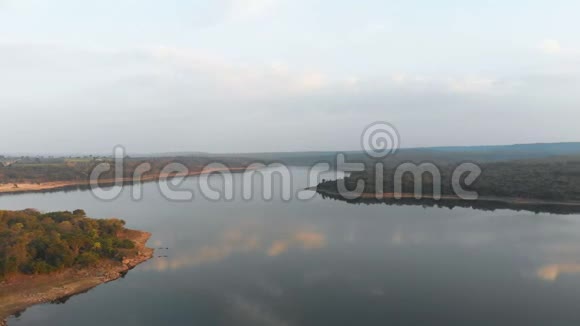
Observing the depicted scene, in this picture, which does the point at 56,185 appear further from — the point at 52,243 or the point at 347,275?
the point at 347,275

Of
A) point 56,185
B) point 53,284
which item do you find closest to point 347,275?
point 53,284

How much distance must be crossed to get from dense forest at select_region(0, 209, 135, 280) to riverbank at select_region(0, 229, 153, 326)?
538 millimetres

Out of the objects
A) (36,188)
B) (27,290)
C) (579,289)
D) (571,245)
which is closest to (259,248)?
(27,290)

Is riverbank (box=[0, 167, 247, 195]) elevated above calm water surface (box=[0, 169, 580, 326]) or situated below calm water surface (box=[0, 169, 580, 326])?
above

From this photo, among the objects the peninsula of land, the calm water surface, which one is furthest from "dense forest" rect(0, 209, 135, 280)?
the calm water surface

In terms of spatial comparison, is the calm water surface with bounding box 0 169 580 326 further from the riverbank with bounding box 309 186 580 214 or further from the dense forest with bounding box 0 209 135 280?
the riverbank with bounding box 309 186 580 214

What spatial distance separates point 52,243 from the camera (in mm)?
22094

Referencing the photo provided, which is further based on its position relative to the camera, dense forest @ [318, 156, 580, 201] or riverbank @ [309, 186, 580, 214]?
dense forest @ [318, 156, 580, 201]

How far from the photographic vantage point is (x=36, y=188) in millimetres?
73062

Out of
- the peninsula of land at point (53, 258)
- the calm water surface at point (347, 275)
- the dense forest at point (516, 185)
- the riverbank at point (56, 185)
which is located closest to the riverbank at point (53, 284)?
the peninsula of land at point (53, 258)

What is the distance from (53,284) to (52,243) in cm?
327

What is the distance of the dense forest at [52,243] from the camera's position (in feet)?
67.4

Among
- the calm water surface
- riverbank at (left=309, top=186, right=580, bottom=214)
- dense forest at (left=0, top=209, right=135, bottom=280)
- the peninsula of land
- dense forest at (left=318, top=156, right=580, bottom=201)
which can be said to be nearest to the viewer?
the calm water surface

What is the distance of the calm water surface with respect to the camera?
16.5m
